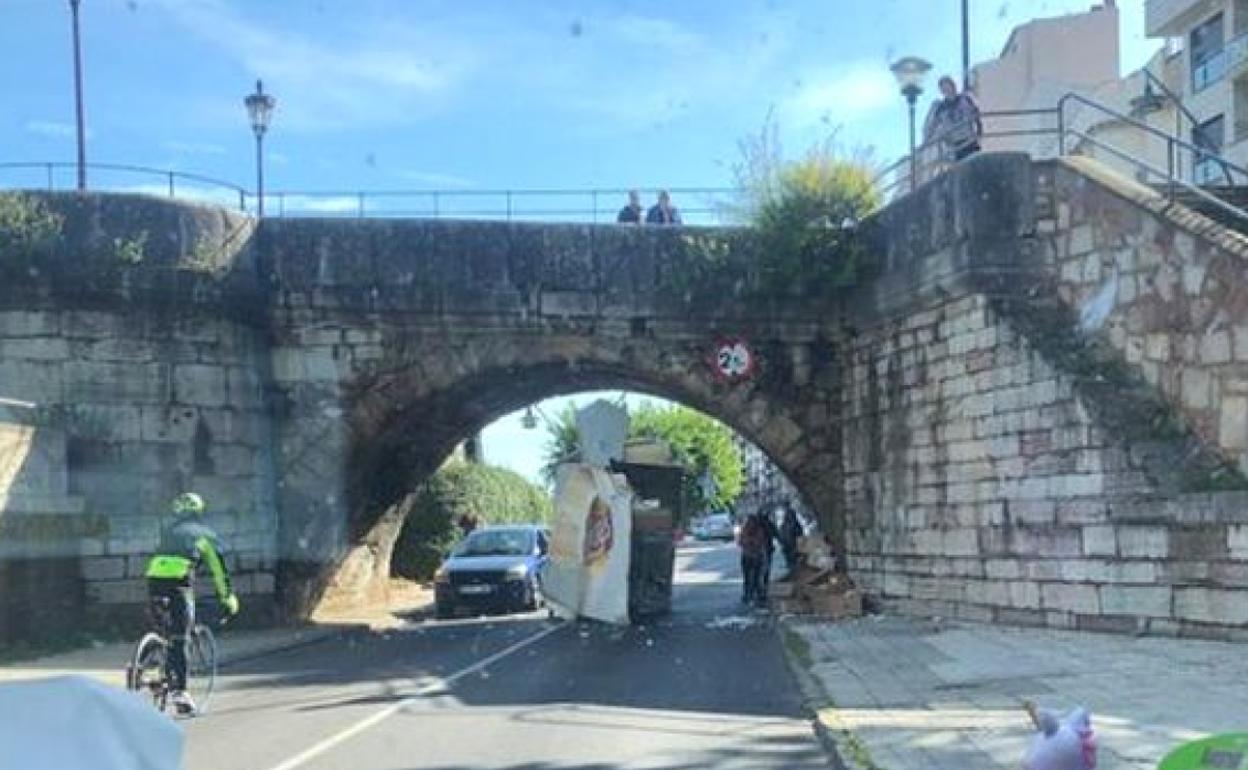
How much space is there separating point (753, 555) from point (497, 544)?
467 centimetres

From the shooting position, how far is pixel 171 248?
63.3 ft

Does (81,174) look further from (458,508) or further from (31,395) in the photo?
(458,508)

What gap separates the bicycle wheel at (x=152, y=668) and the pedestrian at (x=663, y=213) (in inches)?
504

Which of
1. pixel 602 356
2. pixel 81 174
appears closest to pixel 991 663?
pixel 602 356

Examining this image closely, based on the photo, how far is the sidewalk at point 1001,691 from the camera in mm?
7957

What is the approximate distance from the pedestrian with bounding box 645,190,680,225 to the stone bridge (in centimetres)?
132

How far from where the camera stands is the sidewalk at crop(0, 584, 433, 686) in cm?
1427

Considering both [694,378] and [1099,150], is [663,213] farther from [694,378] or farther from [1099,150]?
[1099,150]

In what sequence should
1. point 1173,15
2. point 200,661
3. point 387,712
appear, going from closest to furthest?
point 387,712
point 200,661
point 1173,15

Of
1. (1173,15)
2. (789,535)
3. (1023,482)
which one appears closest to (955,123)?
(1023,482)

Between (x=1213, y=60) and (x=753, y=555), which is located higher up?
(x=1213, y=60)

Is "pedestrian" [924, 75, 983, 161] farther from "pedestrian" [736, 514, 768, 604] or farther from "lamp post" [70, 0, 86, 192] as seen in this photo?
"lamp post" [70, 0, 86, 192]

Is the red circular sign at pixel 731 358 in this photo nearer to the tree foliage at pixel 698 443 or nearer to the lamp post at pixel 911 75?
the lamp post at pixel 911 75

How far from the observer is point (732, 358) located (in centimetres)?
2145
